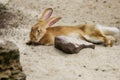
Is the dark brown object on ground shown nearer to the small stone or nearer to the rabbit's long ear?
the rabbit's long ear

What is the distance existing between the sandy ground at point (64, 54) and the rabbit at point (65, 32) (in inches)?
7.9

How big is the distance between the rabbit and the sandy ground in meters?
0.20

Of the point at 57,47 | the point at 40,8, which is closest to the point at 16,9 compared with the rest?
the point at 40,8

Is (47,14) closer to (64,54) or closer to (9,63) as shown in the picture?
(64,54)

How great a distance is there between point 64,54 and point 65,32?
0.72m

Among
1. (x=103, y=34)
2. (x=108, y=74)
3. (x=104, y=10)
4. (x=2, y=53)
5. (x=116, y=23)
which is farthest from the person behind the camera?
(x=104, y=10)

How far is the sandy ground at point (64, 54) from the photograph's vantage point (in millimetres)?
6660

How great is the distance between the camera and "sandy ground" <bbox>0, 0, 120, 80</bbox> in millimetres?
6660

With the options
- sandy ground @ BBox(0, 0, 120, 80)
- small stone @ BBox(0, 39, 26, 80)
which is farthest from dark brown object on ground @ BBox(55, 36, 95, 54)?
small stone @ BBox(0, 39, 26, 80)

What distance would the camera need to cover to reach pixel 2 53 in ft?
17.0

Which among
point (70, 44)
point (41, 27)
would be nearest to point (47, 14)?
point (41, 27)

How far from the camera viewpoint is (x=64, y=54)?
747cm

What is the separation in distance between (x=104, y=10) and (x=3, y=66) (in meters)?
5.03

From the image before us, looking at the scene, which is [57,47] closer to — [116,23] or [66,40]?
[66,40]
